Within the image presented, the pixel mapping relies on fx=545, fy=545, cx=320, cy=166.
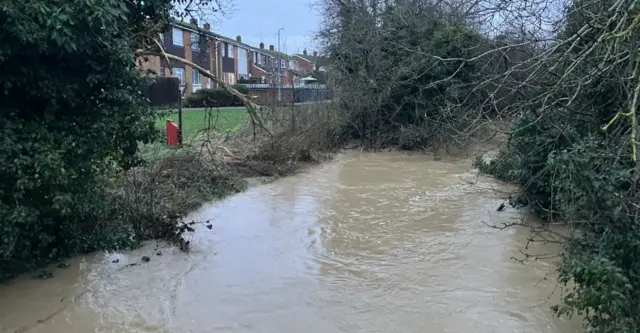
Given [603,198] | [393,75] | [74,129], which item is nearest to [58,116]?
[74,129]

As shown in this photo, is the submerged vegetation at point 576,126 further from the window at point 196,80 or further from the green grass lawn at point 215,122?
the window at point 196,80

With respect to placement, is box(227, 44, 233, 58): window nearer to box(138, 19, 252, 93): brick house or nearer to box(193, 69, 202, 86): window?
box(138, 19, 252, 93): brick house

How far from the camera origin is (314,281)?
249 inches

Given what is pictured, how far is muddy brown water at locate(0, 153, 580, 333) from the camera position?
5.23m

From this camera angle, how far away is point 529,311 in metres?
5.47

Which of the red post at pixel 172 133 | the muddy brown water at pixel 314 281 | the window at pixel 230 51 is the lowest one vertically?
the muddy brown water at pixel 314 281

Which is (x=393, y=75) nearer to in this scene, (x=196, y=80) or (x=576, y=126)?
(x=576, y=126)

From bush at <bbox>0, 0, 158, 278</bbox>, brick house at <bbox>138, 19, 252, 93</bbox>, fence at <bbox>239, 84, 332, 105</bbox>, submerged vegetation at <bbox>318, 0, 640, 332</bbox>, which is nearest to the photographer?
submerged vegetation at <bbox>318, 0, 640, 332</bbox>

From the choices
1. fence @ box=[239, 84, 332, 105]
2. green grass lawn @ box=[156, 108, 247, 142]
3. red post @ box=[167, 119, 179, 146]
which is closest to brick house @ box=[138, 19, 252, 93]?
green grass lawn @ box=[156, 108, 247, 142]

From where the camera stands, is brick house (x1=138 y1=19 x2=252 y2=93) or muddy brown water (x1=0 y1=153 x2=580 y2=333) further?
brick house (x1=138 y1=19 x2=252 y2=93)

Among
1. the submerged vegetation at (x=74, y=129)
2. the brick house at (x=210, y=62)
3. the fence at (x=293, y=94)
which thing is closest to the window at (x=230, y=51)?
the brick house at (x=210, y=62)

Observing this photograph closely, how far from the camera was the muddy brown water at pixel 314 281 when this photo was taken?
5234 mm

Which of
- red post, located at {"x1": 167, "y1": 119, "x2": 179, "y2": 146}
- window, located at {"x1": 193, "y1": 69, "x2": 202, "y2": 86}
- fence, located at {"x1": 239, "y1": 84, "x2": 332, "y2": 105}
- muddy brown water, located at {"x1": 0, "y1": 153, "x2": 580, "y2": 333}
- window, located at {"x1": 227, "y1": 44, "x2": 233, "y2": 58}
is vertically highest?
window, located at {"x1": 227, "y1": 44, "x2": 233, "y2": 58}

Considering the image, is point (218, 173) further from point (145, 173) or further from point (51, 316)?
point (51, 316)
